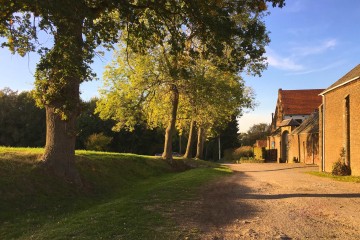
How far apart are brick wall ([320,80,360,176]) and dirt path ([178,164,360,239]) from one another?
8806mm

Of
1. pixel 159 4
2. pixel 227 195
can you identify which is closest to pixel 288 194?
pixel 227 195

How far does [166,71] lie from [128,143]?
135ft

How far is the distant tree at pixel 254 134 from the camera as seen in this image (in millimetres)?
87688

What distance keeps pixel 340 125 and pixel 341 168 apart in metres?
3.12

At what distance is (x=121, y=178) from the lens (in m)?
19.4

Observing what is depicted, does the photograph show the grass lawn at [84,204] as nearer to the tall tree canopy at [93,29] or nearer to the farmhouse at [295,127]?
the tall tree canopy at [93,29]

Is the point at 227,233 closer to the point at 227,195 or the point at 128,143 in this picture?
the point at 227,195

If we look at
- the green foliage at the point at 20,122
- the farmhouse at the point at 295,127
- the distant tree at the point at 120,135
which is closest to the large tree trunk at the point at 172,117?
the farmhouse at the point at 295,127

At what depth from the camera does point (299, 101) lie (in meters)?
60.2

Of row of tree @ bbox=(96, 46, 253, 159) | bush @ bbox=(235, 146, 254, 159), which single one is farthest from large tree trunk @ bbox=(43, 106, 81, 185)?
bush @ bbox=(235, 146, 254, 159)

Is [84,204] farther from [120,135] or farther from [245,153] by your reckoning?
[120,135]

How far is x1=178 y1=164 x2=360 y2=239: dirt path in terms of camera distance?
8.00 meters

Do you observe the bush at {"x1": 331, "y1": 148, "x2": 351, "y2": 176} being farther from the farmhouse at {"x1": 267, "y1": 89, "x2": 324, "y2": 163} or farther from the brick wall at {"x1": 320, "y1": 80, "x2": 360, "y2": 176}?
the farmhouse at {"x1": 267, "y1": 89, "x2": 324, "y2": 163}

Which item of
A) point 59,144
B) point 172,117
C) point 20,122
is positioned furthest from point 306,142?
point 20,122
